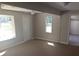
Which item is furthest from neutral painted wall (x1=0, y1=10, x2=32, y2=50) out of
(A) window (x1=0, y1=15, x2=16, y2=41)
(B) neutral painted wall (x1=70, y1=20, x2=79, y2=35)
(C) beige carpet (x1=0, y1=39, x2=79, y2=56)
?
(B) neutral painted wall (x1=70, y1=20, x2=79, y2=35)

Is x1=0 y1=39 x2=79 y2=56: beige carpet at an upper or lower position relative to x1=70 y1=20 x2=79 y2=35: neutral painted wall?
lower

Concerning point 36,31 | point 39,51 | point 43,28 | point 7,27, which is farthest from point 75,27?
point 7,27

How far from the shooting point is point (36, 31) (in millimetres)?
7074

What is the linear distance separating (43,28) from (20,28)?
1830 mm

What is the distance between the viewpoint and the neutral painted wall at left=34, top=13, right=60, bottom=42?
6020 millimetres

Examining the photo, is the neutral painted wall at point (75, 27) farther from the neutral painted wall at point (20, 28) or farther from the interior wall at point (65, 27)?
the neutral painted wall at point (20, 28)

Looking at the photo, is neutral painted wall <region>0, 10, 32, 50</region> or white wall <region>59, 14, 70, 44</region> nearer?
neutral painted wall <region>0, 10, 32, 50</region>

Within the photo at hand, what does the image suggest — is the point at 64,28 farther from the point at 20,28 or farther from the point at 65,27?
the point at 20,28

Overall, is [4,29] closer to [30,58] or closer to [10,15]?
[10,15]

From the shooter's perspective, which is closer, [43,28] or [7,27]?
[7,27]

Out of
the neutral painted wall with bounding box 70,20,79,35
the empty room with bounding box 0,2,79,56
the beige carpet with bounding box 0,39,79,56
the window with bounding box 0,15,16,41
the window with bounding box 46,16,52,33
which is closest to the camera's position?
the beige carpet with bounding box 0,39,79,56

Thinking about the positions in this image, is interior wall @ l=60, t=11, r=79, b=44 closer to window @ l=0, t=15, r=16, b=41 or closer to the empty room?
the empty room

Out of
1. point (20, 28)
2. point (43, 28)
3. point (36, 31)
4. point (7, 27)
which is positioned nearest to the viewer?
point (7, 27)

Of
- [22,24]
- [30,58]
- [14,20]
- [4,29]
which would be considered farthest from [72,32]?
Result: [30,58]
